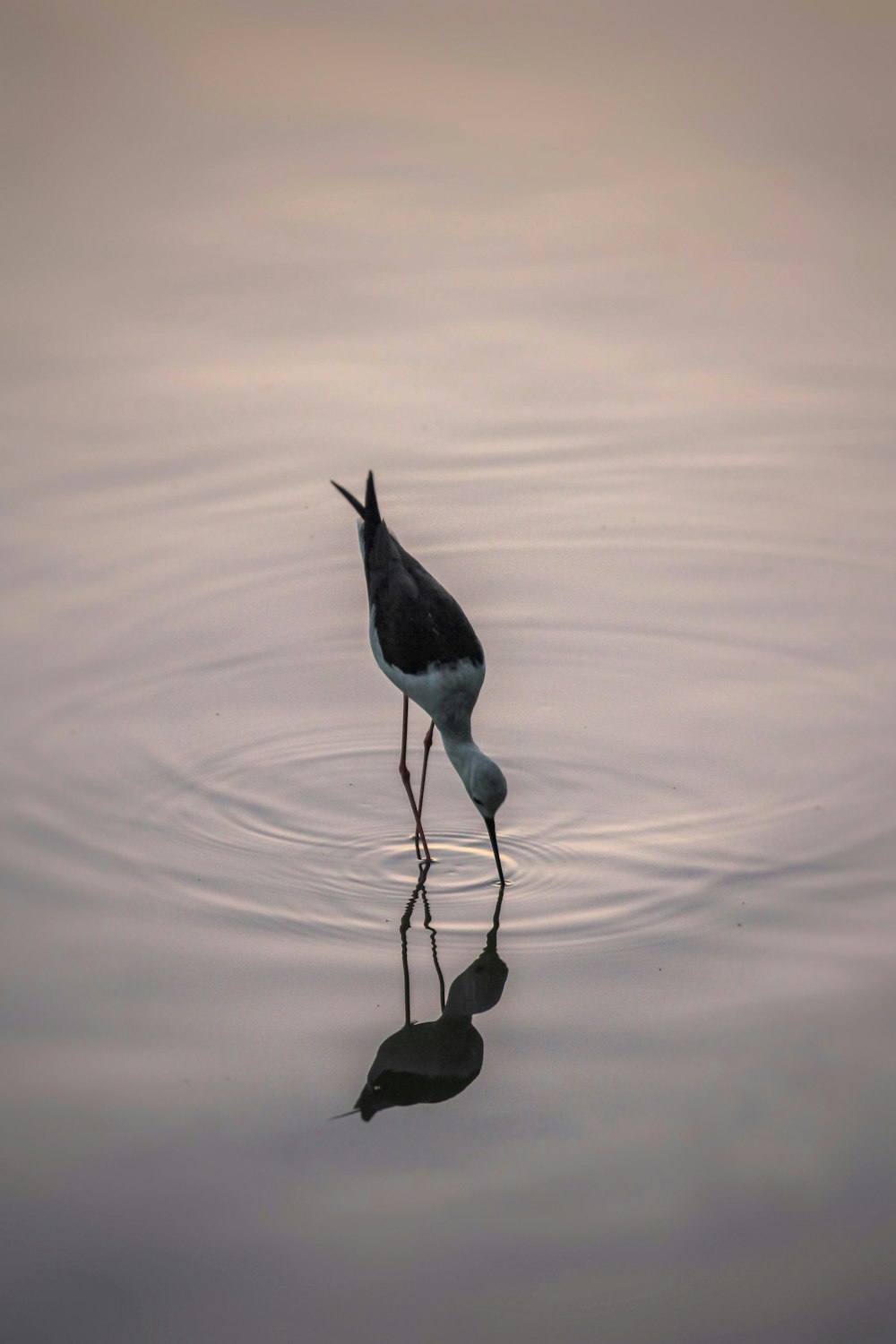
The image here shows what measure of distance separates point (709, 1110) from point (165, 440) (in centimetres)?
533

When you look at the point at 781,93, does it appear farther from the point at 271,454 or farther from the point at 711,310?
the point at 271,454

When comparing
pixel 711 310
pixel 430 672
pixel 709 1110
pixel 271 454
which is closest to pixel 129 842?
pixel 430 672

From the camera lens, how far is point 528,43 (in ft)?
40.2

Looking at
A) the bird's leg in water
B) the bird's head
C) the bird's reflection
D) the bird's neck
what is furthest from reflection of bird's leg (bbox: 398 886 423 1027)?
the bird's neck

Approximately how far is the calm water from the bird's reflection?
24mm

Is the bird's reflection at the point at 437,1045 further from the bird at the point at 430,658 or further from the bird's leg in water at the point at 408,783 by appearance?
the bird at the point at 430,658

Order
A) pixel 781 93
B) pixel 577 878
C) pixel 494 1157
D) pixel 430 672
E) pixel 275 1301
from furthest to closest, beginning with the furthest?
pixel 781 93
pixel 430 672
pixel 577 878
pixel 494 1157
pixel 275 1301

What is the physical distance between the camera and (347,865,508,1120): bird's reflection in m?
5.02

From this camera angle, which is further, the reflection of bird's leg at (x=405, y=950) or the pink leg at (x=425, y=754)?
the pink leg at (x=425, y=754)

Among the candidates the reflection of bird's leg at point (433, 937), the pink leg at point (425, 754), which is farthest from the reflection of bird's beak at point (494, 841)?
the pink leg at point (425, 754)

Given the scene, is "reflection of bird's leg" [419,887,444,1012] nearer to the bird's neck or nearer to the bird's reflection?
the bird's reflection

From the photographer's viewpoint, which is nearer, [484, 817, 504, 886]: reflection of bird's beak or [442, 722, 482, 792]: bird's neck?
[484, 817, 504, 886]: reflection of bird's beak

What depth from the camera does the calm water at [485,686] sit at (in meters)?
4.46

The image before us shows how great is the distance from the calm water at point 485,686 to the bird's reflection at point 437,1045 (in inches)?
1.0
